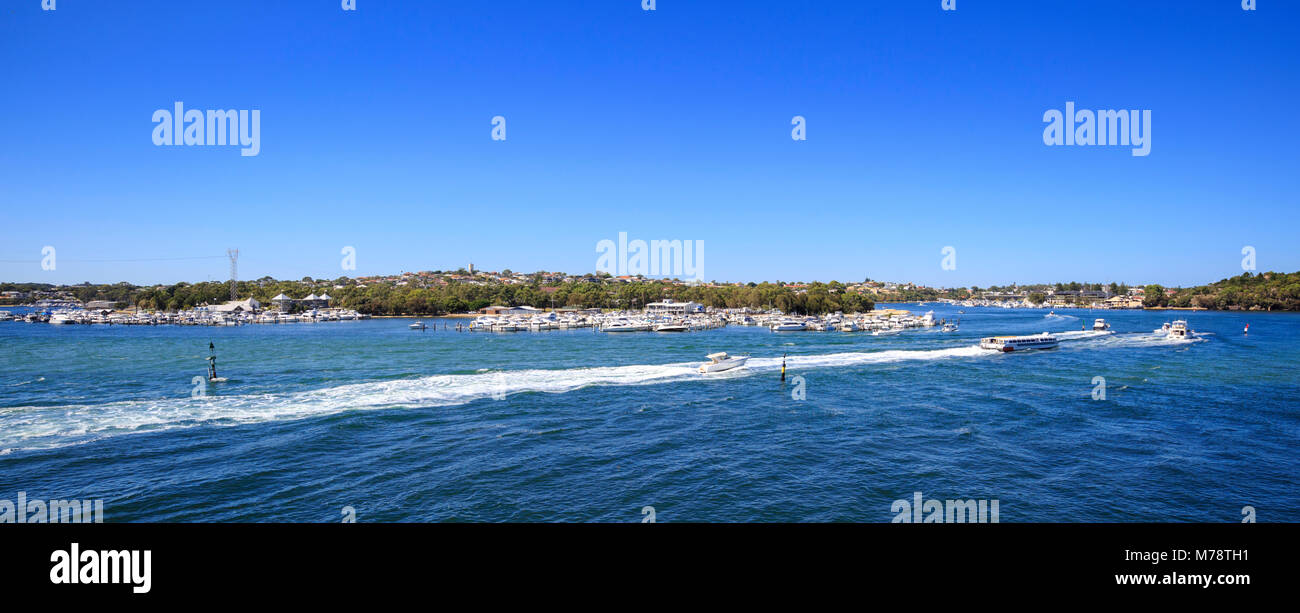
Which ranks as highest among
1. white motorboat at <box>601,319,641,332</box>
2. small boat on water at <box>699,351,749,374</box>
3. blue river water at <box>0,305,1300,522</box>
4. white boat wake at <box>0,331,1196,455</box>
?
white motorboat at <box>601,319,641,332</box>

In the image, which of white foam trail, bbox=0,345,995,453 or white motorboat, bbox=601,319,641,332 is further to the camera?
white motorboat, bbox=601,319,641,332

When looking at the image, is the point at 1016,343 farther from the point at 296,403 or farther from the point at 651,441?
the point at 296,403

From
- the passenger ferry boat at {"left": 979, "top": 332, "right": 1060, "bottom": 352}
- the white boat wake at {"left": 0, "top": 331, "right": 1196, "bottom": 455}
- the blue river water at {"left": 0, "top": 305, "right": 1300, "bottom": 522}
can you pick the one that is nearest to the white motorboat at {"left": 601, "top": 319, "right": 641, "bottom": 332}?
the white boat wake at {"left": 0, "top": 331, "right": 1196, "bottom": 455}

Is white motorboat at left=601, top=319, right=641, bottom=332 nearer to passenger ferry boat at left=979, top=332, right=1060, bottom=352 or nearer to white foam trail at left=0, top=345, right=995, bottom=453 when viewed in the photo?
white foam trail at left=0, top=345, right=995, bottom=453

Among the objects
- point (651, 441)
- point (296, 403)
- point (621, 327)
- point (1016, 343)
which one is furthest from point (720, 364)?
point (621, 327)

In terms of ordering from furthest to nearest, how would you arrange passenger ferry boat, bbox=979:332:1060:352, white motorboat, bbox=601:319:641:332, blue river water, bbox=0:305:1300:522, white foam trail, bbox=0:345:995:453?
white motorboat, bbox=601:319:641:332 → passenger ferry boat, bbox=979:332:1060:352 → white foam trail, bbox=0:345:995:453 → blue river water, bbox=0:305:1300:522
